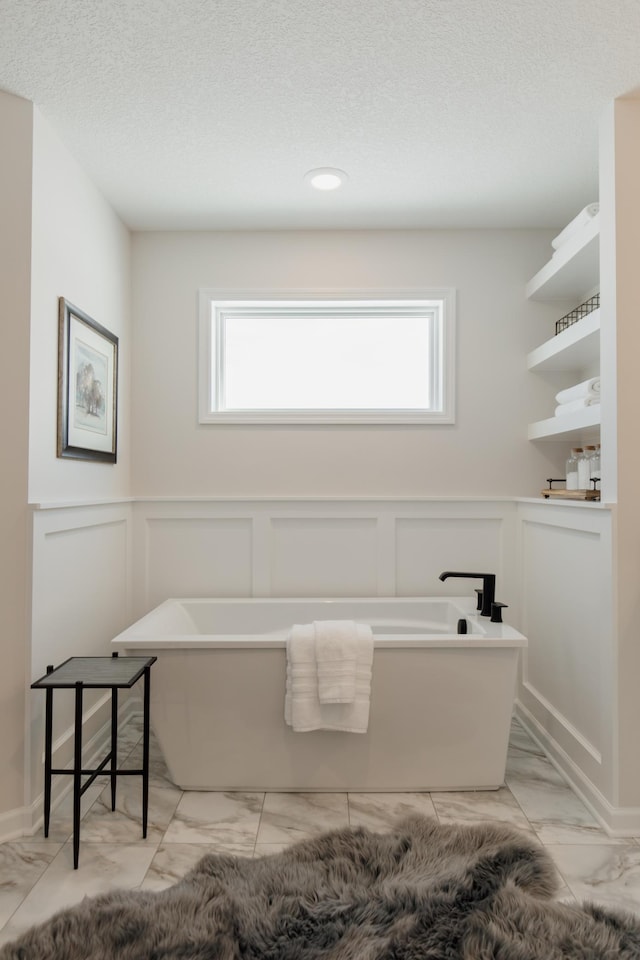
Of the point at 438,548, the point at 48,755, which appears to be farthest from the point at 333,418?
the point at 48,755

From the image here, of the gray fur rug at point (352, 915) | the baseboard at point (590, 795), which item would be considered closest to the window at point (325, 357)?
the baseboard at point (590, 795)

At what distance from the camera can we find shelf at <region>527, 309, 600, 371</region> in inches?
Result: 94.9

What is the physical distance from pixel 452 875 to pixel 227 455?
213cm

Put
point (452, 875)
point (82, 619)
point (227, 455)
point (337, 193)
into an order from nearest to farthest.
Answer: point (452, 875)
point (82, 619)
point (337, 193)
point (227, 455)

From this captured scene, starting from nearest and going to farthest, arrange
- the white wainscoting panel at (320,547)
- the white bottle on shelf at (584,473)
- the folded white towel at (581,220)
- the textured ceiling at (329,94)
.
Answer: the textured ceiling at (329,94)
the folded white towel at (581,220)
the white bottle on shelf at (584,473)
the white wainscoting panel at (320,547)

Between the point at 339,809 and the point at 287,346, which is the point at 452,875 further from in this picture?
the point at 287,346

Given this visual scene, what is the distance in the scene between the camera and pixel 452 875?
1.67 m

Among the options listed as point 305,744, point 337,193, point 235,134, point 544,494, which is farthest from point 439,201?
point 305,744

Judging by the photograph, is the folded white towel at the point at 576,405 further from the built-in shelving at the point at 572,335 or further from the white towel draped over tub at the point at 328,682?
the white towel draped over tub at the point at 328,682

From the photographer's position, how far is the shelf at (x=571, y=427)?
2.39 metres

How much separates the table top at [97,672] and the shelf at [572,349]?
6.94 ft

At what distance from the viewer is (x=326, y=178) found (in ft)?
8.55

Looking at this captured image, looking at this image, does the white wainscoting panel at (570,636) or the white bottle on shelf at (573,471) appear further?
the white bottle on shelf at (573,471)

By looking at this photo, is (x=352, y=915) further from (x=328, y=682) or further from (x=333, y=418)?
(x=333, y=418)
